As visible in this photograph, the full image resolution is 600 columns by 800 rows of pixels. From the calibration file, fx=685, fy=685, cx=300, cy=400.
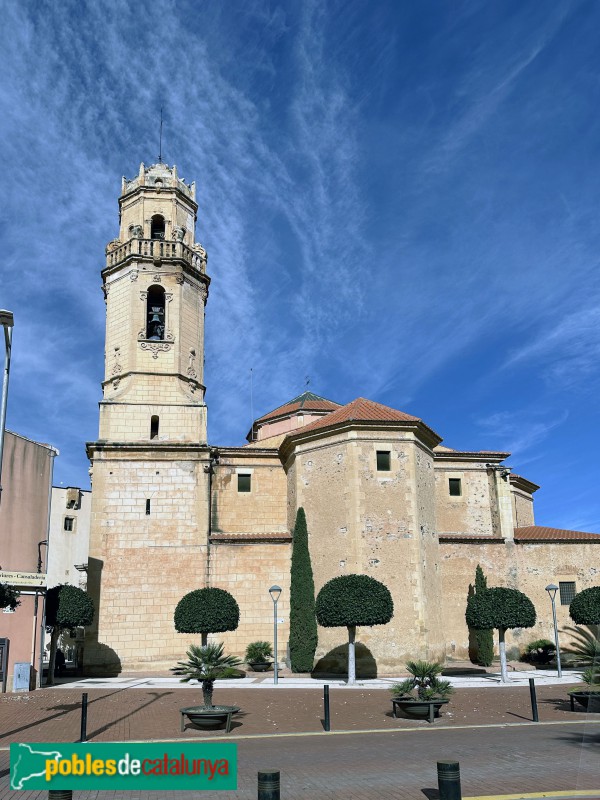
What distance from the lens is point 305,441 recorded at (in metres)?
28.8

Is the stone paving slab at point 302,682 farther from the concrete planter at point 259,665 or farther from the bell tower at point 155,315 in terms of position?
the bell tower at point 155,315

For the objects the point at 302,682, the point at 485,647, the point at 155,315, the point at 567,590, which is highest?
the point at 155,315

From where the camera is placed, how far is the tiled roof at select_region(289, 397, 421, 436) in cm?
2770

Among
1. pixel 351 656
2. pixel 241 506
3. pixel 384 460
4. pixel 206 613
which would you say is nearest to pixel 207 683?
pixel 206 613

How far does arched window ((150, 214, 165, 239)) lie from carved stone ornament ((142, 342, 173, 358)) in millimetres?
5619

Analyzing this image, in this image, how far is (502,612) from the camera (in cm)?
2241

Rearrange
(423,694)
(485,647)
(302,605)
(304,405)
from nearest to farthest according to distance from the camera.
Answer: (423,694) → (302,605) → (485,647) → (304,405)

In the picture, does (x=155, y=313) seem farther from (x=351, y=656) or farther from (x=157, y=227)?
(x=351, y=656)

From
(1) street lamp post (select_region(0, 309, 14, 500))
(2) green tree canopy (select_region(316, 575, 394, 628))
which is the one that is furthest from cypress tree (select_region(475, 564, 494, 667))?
(1) street lamp post (select_region(0, 309, 14, 500))

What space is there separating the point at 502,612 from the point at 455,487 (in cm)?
1062

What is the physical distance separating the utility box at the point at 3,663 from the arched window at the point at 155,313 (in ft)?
47.0

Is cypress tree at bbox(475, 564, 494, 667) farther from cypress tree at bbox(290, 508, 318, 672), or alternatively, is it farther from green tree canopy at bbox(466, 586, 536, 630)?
cypress tree at bbox(290, 508, 318, 672)

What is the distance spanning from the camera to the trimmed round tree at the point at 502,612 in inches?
882

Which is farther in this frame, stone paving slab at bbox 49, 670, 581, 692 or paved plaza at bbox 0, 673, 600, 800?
stone paving slab at bbox 49, 670, 581, 692
